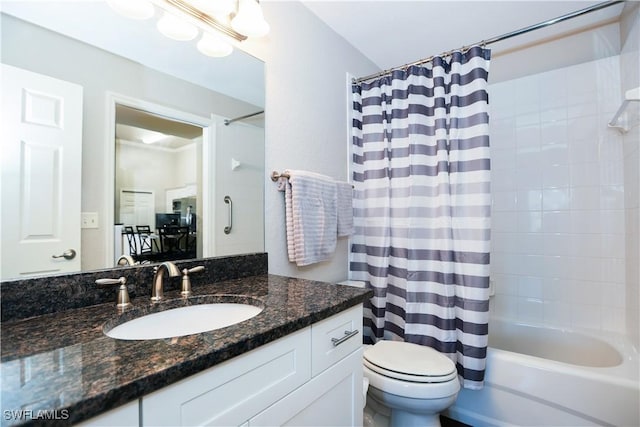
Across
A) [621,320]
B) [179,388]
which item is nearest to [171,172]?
[179,388]

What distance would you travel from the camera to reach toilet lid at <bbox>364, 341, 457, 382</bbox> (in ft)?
4.17

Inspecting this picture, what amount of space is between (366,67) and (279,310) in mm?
1961

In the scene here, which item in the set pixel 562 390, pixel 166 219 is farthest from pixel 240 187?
pixel 562 390

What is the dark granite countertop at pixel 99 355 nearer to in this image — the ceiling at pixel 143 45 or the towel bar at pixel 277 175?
the towel bar at pixel 277 175

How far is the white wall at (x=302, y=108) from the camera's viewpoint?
58.6 inches

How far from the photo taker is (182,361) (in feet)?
1.78

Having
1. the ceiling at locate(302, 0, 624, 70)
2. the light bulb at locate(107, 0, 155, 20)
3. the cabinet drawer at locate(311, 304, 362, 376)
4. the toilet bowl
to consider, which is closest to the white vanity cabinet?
the cabinet drawer at locate(311, 304, 362, 376)

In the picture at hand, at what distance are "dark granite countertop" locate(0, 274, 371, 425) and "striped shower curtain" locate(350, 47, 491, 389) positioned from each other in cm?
88

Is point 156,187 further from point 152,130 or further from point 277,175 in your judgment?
point 277,175

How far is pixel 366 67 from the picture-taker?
2199 mm

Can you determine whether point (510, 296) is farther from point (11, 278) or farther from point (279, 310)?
point (11, 278)

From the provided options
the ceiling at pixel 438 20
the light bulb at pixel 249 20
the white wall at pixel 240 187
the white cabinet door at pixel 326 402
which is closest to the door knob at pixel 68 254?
the white wall at pixel 240 187

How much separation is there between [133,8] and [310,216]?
1045mm

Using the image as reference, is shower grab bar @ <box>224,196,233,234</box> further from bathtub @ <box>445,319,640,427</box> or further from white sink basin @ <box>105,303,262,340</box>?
bathtub @ <box>445,319,640,427</box>
